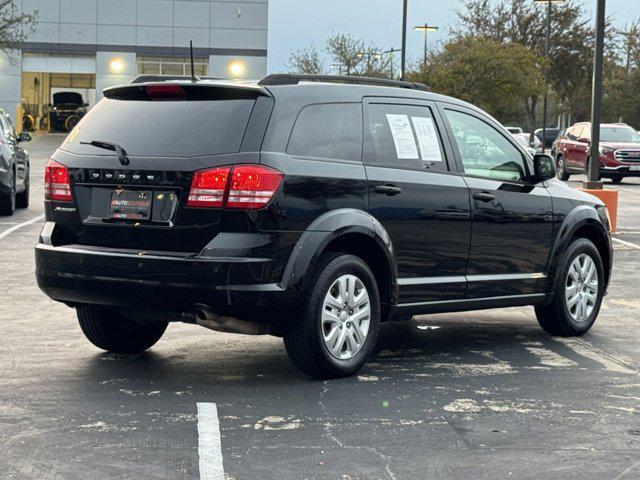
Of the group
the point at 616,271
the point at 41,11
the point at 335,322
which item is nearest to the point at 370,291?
the point at 335,322

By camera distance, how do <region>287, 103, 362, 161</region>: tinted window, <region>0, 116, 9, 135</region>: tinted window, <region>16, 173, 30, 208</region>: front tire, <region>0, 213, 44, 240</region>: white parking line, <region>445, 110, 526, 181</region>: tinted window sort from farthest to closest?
<region>16, 173, 30, 208</region>: front tire
<region>0, 116, 9, 135</region>: tinted window
<region>0, 213, 44, 240</region>: white parking line
<region>445, 110, 526, 181</region>: tinted window
<region>287, 103, 362, 161</region>: tinted window

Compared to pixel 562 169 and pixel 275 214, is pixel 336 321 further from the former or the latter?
pixel 562 169

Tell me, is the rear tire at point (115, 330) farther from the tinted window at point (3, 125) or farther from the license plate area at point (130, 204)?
the tinted window at point (3, 125)

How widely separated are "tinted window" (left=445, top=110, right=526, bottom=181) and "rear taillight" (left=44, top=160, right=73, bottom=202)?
98.2 inches

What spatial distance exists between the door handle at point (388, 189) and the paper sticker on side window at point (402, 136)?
0.26 meters

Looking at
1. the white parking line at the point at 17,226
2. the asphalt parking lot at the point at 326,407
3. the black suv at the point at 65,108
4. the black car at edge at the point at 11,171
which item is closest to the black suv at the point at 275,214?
the asphalt parking lot at the point at 326,407

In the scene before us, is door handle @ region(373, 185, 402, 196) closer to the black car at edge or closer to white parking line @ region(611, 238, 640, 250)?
white parking line @ region(611, 238, 640, 250)

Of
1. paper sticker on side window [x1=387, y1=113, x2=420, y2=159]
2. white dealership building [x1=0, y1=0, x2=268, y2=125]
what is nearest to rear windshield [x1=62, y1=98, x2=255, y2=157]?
paper sticker on side window [x1=387, y1=113, x2=420, y2=159]

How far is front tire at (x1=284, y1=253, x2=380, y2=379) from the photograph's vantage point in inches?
291

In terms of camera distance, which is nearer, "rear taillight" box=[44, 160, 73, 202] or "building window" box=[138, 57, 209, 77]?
"rear taillight" box=[44, 160, 73, 202]

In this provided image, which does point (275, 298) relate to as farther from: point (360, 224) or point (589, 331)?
point (589, 331)

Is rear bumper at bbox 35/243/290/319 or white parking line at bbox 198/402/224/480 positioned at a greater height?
rear bumper at bbox 35/243/290/319

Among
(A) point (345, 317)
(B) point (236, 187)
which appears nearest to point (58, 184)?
(B) point (236, 187)

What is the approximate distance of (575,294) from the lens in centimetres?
960
